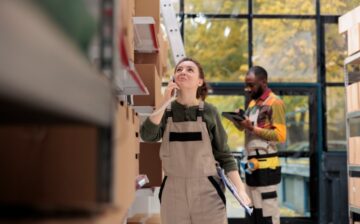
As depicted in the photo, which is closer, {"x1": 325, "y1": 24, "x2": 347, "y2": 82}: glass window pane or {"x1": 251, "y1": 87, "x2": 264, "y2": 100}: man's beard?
{"x1": 251, "y1": 87, "x2": 264, "y2": 100}: man's beard

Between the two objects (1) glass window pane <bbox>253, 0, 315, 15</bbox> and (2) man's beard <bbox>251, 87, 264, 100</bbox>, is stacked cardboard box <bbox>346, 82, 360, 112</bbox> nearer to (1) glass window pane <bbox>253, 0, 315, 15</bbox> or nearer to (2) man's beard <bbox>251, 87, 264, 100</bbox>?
(2) man's beard <bbox>251, 87, 264, 100</bbox>

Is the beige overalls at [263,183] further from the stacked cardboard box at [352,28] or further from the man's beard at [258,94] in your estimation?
the stacked cardboard box at [352,28]

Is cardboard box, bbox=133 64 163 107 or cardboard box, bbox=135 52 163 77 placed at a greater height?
cardboard box, bbox=135 52 163 77

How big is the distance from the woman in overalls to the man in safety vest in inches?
39.4

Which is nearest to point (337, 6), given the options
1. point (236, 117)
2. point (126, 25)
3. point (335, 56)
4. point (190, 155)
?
point (335, 56)

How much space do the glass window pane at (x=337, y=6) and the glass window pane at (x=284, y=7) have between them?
13cm

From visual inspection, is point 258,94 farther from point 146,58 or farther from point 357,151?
point 357,151

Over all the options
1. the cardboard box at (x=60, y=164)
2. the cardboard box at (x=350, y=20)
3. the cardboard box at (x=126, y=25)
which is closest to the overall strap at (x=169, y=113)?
the cardboard box at (x=126, y=25)

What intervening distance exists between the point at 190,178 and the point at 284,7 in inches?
159

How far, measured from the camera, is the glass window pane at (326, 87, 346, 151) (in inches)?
223

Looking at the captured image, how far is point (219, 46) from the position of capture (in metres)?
5.81

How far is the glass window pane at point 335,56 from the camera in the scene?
5742 millimetres

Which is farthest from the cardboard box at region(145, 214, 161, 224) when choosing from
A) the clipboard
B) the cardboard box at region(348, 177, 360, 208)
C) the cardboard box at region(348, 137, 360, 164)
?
the cardboard box at region(348, 137, 360, 164)

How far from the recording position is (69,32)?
0.66m
